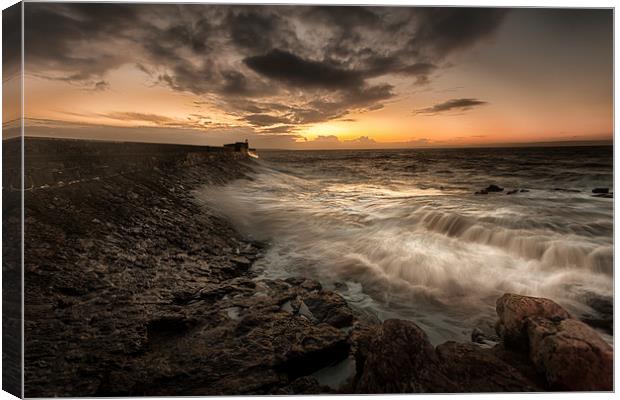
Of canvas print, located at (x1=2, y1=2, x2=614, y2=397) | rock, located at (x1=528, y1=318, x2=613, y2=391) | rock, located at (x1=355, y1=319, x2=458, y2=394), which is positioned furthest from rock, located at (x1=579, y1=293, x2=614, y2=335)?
rock, located at (x1=355, y1=319, x2=458, y2=394)

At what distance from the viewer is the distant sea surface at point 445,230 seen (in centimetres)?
299

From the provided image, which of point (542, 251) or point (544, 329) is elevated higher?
point (542, 251)

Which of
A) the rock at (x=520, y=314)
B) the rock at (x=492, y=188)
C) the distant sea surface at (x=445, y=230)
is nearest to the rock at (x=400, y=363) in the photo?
the distant sea surface at (x=445, y=230)

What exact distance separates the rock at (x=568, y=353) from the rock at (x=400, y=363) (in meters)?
0.63

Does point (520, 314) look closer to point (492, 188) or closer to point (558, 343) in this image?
point (558, 343)

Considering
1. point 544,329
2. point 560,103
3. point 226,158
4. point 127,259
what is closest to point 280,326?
point 127,259

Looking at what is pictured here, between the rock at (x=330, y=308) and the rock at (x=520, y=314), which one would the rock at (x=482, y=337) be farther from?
the rock at (x=330, y=308)

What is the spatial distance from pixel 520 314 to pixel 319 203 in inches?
70.7

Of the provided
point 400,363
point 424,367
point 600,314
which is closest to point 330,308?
point 400,363

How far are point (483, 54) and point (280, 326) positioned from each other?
2665 mm

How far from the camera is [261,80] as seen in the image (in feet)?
9.89

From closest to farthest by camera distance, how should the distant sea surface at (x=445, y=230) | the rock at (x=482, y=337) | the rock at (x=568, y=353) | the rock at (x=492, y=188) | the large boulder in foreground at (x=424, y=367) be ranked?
the rock at (x=568, y=353) → the large boulder in foreground at (x=424, y=367) → the rock at (x=482, y=337) → the distant sea surface at (x=445, y=230) → the rock at (x=492, y=188)

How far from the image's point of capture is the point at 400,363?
8.51ft

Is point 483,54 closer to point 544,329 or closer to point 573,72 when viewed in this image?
point 573,72
